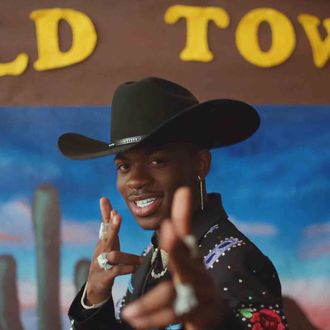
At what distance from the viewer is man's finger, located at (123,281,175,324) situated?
25.7 inches

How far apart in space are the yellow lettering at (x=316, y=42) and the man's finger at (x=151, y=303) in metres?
1.82

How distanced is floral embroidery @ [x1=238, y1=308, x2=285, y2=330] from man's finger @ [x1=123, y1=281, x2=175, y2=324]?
357 mm

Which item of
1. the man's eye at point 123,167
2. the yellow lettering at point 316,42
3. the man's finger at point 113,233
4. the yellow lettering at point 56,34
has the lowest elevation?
the man's finger at point 113,233

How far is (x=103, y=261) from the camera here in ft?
3.84

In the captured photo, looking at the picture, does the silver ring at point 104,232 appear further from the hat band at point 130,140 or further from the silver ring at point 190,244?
the silver ring at point 190,244

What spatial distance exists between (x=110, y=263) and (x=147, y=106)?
348 mm

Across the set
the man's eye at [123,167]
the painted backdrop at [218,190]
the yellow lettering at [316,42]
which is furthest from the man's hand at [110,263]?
the yellow lettering at [316,42]

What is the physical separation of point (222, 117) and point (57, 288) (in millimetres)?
1162

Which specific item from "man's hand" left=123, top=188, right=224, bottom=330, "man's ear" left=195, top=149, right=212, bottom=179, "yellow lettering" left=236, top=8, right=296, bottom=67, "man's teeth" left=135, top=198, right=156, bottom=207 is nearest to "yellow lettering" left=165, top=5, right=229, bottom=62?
"yellow lettering" left=236, top=8, right=296, bottom=67

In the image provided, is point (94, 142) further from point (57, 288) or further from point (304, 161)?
point (304, 161)

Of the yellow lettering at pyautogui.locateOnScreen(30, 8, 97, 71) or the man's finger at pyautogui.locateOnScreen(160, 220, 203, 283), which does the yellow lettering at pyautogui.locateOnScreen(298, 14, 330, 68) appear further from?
the man's finger at pyautogui.locateOnScreen(160, 220, 203, 283)

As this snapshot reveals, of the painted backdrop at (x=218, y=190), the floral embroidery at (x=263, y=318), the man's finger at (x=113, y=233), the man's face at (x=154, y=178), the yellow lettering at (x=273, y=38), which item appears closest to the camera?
the floral embroidery at (x=263, y=318)

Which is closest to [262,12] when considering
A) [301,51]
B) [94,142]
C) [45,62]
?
[301,51]

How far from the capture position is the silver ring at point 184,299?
683 millimetres
